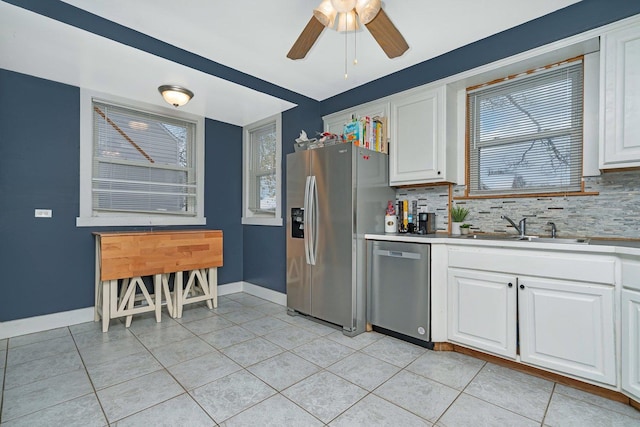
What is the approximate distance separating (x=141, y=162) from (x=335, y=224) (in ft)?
7.88

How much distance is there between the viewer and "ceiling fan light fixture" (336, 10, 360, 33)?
1.94 m

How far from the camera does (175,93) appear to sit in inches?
119

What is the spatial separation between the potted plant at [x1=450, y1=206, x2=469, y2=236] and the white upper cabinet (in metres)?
0.99

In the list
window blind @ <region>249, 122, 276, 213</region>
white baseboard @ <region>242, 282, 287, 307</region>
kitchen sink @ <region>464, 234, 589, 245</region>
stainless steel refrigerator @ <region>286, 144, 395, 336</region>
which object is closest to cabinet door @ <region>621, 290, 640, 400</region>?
kitchen sink @ <region>464, 234, 589, 245</region>

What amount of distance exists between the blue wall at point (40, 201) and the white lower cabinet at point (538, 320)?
→ 3527mm

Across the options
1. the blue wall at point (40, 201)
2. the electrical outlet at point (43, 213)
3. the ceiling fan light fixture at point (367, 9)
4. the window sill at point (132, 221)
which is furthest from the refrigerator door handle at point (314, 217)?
the electrical outlet at point (43, 213)

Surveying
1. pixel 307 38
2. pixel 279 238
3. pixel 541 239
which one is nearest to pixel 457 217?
pixel 541 239

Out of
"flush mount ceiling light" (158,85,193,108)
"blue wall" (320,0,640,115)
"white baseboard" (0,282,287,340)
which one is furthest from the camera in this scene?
"flush mount ceiling light" (158,85,193,108)

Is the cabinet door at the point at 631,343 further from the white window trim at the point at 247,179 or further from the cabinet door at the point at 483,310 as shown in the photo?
the white window trim at the point at 247,179

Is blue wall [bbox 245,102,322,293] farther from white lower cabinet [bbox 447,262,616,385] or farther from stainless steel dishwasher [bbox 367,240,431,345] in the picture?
white lower cabinet [bbox 447,262,616,385]

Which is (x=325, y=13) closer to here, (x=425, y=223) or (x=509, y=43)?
(x=509, y=43)

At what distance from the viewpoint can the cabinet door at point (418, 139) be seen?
2.73 meters

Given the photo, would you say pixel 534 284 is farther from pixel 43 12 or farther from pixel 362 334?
pixel 43 12

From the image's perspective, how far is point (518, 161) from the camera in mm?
2613
